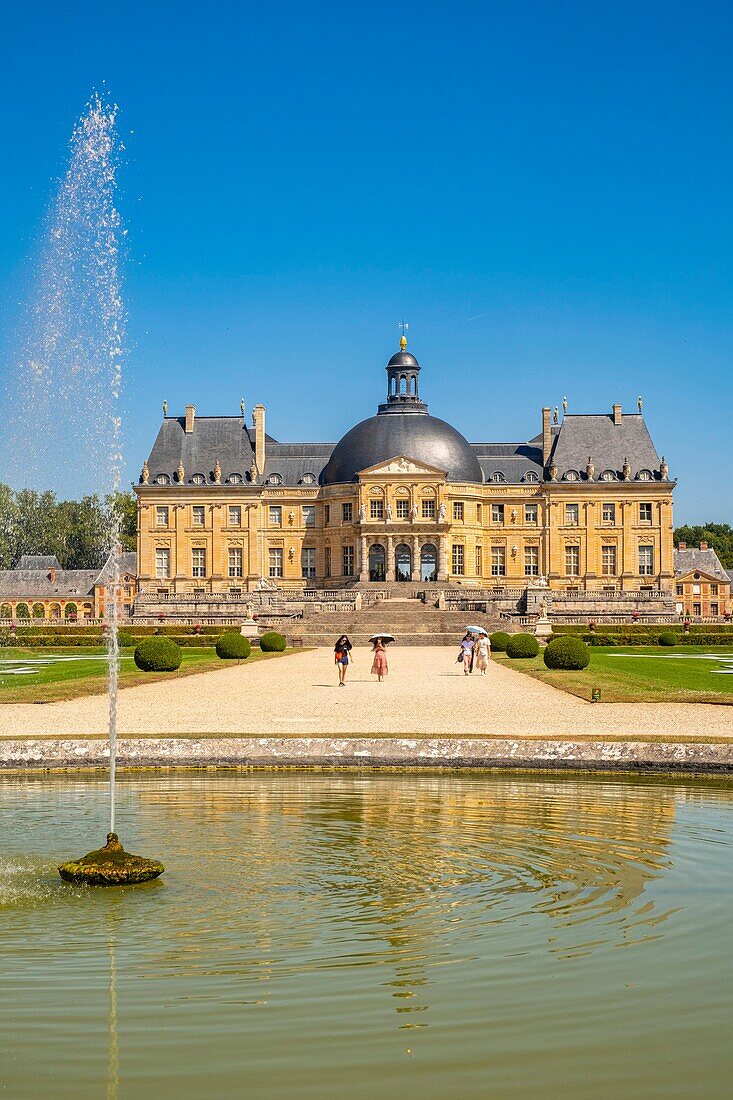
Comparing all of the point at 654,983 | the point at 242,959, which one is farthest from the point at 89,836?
the point at 654,983

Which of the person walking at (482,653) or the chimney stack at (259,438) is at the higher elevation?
the chimney stack at (259,438)

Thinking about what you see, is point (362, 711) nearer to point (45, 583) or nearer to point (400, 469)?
point (400, 469)

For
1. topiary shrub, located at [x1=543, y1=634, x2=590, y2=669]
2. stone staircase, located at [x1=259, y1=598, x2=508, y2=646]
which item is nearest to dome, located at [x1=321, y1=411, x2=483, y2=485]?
stone staircase, located at [x1=259, y1=598, x2=508, y2=646]

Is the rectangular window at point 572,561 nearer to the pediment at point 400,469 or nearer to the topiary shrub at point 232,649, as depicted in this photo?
the pediment at point 400,469

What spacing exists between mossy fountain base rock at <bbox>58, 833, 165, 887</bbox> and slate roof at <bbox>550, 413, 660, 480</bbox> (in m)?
69.1

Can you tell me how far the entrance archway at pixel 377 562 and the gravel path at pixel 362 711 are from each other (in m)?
45.1

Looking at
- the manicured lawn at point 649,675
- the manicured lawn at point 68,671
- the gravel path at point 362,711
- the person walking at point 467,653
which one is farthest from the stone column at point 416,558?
the gravel path at point 362,711

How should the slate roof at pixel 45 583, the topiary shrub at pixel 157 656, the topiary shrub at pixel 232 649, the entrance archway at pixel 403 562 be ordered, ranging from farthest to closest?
the slate roof at pixel 45 583
the entrance archway at pixel 403 562
the topiary shrub at pixel 232 649
the topiary shrub at pixel 157 656

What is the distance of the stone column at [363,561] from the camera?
74250 millimetres

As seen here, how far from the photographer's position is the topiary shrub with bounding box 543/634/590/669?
32.3m

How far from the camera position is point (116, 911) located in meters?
8.96

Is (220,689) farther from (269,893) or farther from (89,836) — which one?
(269,893)

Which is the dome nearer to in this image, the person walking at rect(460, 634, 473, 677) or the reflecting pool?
the person walking at rect(460, 634, 473, 677)

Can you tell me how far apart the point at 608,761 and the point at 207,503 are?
63.4m
